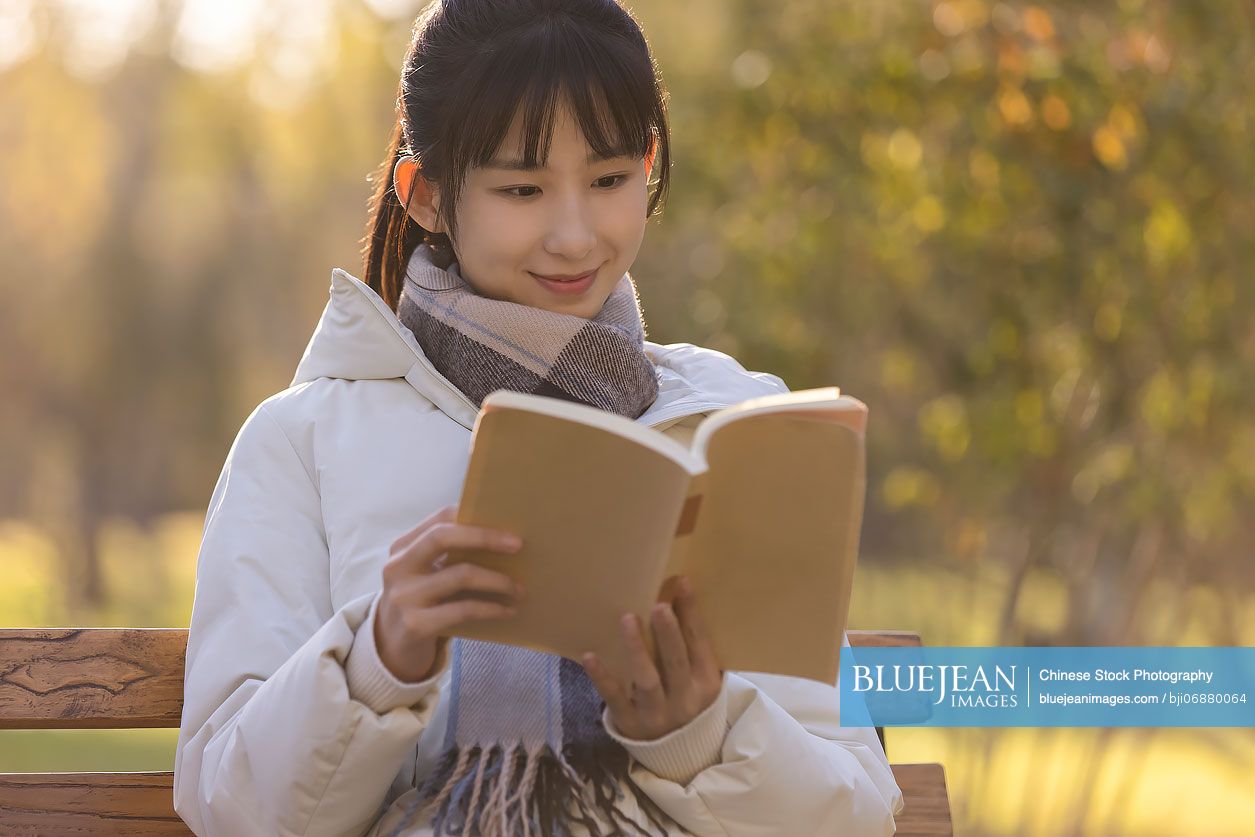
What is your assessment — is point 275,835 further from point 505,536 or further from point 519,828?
point 505,536

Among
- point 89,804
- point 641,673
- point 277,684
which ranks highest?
point 641,673

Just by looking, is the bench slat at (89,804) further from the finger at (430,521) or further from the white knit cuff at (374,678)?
the finger at (430,521)

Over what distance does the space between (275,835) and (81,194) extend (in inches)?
277

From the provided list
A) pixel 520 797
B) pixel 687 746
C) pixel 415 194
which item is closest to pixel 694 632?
pixel 687 746

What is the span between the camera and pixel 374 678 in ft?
4.25

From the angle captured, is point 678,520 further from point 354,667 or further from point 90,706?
point 90,706

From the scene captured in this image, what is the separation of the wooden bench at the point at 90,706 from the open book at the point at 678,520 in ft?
2.55

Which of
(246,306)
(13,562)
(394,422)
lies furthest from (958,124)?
(13,562)

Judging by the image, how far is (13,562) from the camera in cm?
853

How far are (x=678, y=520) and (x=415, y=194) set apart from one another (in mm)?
837

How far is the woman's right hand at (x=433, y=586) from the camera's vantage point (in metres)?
1.16

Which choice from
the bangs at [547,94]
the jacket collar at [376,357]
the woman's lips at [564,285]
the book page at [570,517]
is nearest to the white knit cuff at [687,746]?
the book page at [570,517]

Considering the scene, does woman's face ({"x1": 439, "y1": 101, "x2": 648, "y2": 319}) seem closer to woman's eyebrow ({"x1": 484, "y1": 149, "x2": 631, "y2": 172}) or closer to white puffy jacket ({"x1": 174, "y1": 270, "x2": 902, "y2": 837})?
woman's eyebrow ({"x1": 484, "y1": 149, "x2": 631, "y2": 172})

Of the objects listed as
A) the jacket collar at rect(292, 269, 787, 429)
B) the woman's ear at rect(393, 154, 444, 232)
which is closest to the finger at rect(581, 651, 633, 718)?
the jacket collar at rect(292, 269, 787, 429)
